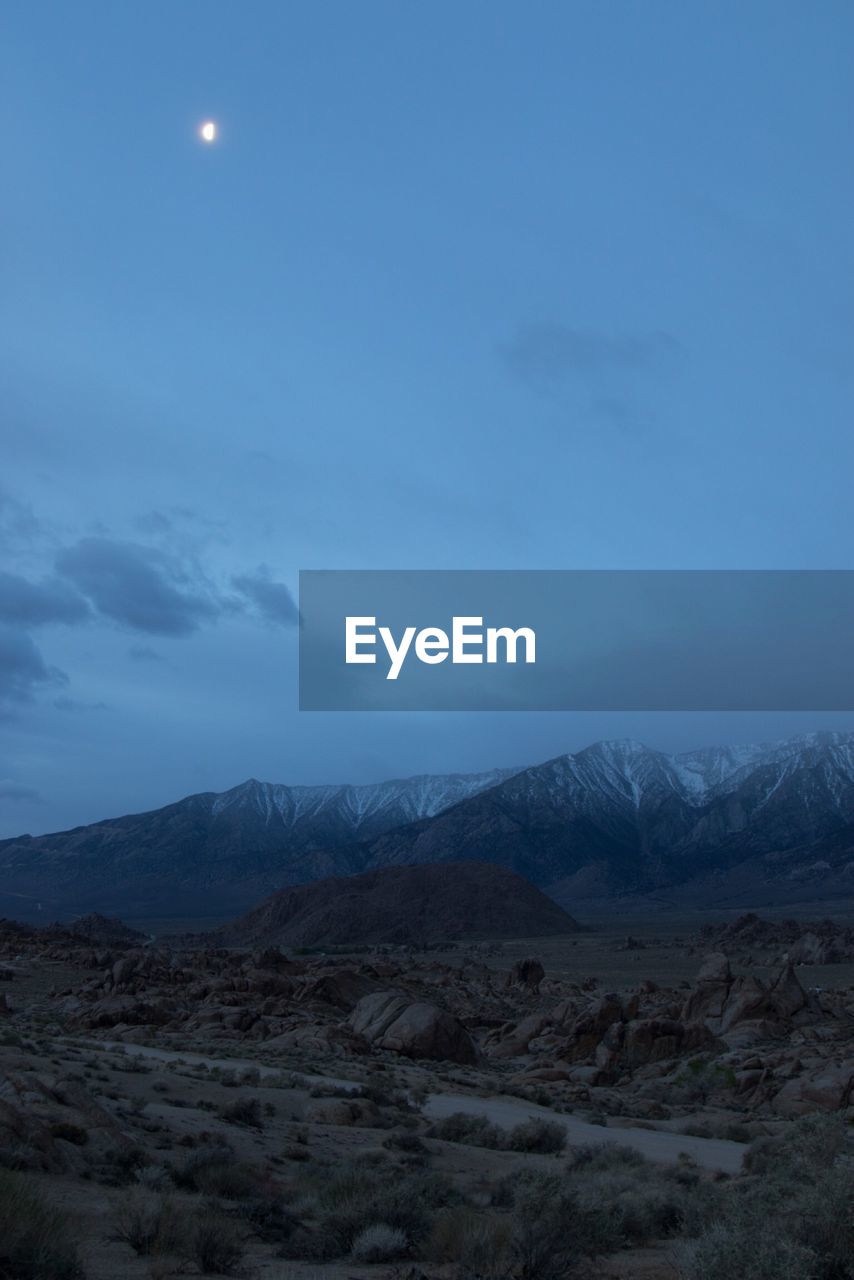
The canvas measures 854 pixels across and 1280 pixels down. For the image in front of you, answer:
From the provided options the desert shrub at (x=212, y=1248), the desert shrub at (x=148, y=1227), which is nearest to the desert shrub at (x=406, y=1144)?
the desert shrub at (x=148, y=1227)

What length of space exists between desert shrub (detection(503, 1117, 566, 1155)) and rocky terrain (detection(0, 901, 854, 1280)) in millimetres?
51

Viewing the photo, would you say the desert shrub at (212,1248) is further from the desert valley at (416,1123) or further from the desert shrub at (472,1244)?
the desert shrub at (472,1244)

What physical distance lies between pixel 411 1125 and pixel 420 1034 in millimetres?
14792

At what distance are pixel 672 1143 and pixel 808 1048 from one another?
592 inches

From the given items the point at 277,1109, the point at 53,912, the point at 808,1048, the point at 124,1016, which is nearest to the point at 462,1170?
the point at 277,1109

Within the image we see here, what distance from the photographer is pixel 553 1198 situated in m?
12.2

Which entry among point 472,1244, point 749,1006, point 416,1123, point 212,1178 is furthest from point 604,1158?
point 749,1006

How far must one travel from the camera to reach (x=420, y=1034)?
3600cm

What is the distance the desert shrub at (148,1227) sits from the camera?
1055 cm

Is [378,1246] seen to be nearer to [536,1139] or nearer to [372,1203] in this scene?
[372,1203]

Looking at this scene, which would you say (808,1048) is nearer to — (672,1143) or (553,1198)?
(672,1143)

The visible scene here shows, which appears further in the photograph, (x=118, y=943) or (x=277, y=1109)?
(x=118, y=943)

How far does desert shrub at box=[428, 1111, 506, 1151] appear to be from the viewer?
A: 20328mm

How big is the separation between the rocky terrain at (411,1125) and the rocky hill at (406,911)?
215ft
